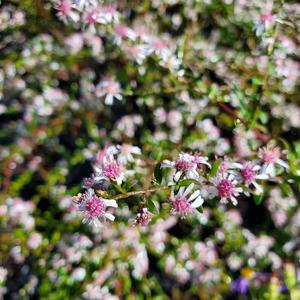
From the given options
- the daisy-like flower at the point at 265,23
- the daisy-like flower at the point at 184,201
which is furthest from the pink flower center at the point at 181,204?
the daisy-like flower at the point at 265,23

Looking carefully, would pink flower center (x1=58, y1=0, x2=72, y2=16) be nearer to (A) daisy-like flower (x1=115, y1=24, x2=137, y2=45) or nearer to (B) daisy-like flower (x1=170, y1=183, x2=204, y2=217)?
(A) daisy-like flower (x1=115, y1=24, x2=137, y2=45)

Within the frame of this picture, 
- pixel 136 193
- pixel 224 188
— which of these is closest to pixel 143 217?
pixel 136 193

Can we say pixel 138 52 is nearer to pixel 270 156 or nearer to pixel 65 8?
pixel 65 8

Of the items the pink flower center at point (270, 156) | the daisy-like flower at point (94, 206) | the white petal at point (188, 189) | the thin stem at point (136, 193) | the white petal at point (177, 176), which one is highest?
the white petal at point (188, 189)

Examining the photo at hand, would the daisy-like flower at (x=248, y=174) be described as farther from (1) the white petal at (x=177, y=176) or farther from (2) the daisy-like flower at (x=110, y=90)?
(2) the daisy-like flower at (x=110, y=90)

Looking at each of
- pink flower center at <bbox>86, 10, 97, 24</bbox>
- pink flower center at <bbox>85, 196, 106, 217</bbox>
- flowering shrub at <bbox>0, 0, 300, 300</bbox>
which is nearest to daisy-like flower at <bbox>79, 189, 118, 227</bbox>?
pink flower center at <bbox>85, 196, 106, 217</bbox>

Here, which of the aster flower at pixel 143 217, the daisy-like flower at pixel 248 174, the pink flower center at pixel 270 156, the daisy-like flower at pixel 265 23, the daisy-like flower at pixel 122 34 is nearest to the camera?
the aster flower at pixel 143 217

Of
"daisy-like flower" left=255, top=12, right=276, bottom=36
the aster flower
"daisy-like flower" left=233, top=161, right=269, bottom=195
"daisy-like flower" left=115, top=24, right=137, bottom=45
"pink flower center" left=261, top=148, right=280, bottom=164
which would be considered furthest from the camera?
"daisy-like flower" left=115, top=24, right=137, bottom=45
